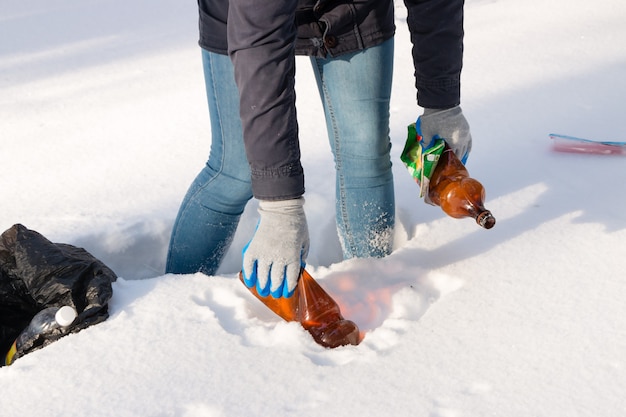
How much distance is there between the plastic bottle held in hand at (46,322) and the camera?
1.59 metres

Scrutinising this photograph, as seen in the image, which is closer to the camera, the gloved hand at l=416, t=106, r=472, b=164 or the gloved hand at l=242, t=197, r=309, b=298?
the gloved hand at l=242, t=197, r=309, b=298

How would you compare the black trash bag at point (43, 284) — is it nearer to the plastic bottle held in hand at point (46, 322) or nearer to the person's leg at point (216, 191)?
the plastic bottle held in hand at point (46, 322)

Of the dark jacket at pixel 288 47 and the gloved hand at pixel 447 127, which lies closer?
the dark jacket at pixel 288 47

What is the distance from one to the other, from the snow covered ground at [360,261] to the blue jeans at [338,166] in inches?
4.3

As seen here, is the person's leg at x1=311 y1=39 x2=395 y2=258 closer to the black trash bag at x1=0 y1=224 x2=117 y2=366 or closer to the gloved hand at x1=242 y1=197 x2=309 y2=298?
the gloved hand at x1=242 y1=197 x2=309 y2=298

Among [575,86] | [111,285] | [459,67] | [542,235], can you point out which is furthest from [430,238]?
[575,86]

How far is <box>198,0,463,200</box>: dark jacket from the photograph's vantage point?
1353 mm

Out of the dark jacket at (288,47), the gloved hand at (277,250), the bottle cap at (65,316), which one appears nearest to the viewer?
the dark jacket at (288,47)

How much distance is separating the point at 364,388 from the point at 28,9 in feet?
12.3

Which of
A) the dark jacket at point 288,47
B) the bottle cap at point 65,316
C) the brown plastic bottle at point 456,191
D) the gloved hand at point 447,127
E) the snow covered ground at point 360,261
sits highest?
the dark jacket at point 288,47

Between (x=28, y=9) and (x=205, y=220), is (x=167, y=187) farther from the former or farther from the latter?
(x=28, y=9)

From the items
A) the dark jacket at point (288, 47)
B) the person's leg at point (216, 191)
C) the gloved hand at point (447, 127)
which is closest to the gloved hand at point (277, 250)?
the dark jacket at point (288, 47)

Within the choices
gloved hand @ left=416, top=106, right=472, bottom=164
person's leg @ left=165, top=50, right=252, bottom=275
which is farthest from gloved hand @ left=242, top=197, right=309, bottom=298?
gloved hand @ left=416, top=106, right=472, bottom=164

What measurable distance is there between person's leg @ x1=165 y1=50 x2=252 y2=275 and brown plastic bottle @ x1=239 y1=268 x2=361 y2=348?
1.07 ft
